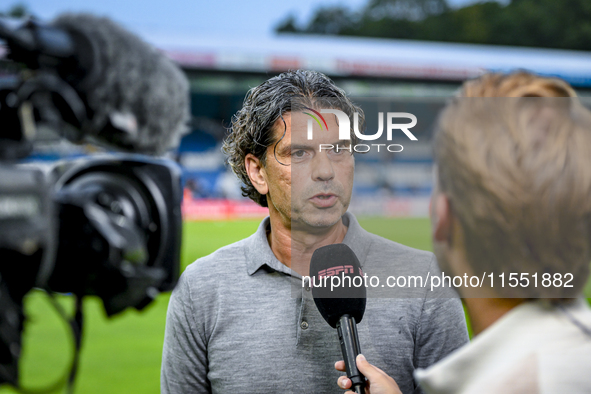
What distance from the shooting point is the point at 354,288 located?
123 centimetres

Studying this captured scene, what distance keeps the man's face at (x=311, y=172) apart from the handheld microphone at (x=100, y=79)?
43 centimetres

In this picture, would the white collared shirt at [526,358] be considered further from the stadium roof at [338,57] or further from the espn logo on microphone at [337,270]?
the stadium roof at [338,57]

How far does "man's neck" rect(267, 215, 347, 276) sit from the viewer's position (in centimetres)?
142

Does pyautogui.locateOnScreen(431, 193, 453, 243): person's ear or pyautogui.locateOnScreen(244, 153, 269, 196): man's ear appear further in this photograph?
pyautogui.locateOnScreen(244, 153, 269, 196): man's ear

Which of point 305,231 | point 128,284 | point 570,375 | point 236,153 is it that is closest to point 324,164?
point 305,231

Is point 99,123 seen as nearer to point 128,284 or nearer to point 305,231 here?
point 128,284

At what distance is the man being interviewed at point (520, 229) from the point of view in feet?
2.67

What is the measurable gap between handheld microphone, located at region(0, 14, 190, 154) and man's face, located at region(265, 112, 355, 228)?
0.43m

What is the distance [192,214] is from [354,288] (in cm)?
Answer: 1818

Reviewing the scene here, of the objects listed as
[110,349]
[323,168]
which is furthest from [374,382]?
[110,349]

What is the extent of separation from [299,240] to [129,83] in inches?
25.6

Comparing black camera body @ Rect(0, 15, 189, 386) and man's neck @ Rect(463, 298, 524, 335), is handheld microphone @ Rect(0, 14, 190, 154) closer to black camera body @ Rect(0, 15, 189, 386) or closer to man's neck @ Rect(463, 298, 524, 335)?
black camera body @ Rect(0, 15, 189, 386)

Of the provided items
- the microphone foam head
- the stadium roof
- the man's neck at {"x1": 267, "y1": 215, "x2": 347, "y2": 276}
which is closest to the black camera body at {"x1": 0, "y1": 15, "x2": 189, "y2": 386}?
the microphone foam head

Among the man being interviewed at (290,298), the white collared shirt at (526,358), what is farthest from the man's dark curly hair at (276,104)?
the white collared shirt at (526,358)
